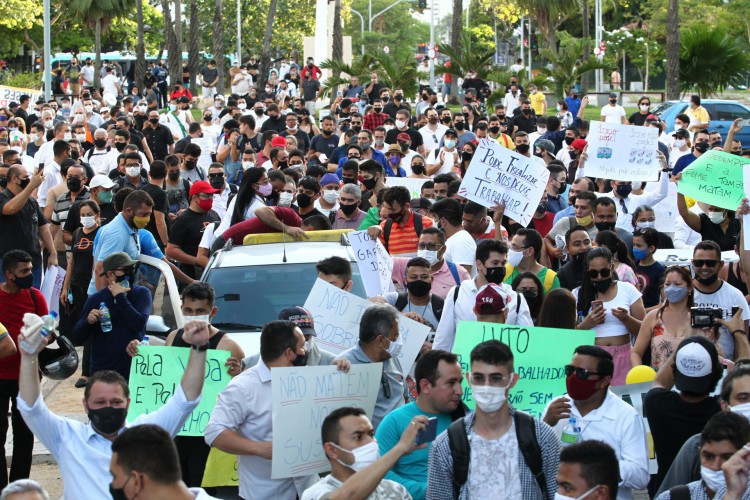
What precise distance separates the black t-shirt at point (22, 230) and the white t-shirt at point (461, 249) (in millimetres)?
4525

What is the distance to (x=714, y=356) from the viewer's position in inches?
245

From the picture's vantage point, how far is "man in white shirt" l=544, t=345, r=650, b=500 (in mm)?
5859

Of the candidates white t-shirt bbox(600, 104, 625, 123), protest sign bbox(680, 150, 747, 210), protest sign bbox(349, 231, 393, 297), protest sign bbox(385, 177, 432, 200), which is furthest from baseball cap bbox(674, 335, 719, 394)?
white t-shirt bbox(600, 104, 625, 123)

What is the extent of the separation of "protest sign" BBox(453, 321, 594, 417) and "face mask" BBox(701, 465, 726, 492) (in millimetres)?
1741

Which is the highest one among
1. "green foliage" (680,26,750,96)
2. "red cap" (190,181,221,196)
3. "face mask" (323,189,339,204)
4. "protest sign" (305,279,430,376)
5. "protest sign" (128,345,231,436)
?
"green foliage" (680,26,750,96)

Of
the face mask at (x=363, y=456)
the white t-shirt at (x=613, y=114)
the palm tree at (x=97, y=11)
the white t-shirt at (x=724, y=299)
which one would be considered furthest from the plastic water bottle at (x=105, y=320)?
the palm tree at (x=97, y=11)

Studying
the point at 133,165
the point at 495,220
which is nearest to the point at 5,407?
the point at 495,220

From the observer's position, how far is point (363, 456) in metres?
5.21

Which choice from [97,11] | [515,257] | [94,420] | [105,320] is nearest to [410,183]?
[515,257]

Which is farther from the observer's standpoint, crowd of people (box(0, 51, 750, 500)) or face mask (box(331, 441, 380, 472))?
crowd of people (box(0, 51, 750, 500))

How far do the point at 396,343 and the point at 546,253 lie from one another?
4.16 metres

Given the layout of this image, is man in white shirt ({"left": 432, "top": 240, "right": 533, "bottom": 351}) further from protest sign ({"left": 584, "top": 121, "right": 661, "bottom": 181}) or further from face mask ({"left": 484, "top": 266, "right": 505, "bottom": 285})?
protest sign ({"left": 584, "top": 121, "right": 661, "bottom": 181})

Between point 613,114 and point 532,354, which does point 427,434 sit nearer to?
point 532,354

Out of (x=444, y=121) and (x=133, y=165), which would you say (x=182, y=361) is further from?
(x=444, y=121)
